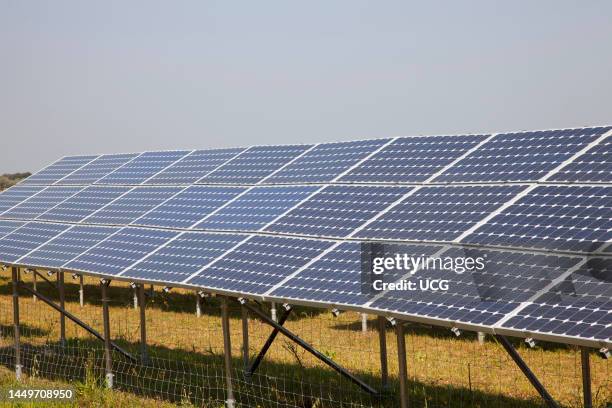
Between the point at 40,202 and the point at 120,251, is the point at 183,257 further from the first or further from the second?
the point at 40,202

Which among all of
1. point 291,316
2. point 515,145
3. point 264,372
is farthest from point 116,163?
point 515,145

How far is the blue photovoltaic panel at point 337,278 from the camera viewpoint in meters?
13.9

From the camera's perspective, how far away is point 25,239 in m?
23.6

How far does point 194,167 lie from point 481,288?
1377 cm

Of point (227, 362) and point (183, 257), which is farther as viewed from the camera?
point (183, 257)

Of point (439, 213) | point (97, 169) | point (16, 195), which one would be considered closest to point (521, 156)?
point (439, 213)

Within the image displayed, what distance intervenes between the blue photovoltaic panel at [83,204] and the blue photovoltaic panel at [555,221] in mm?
13085

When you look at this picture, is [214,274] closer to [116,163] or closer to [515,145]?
[515,145]

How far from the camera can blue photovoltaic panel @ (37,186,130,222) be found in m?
24.3

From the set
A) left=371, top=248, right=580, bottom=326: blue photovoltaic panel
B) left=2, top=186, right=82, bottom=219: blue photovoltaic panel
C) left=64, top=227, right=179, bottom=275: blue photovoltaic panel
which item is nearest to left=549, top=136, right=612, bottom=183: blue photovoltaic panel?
left=371, top=248, right=580, bottom=326: blue photovoltaic panel

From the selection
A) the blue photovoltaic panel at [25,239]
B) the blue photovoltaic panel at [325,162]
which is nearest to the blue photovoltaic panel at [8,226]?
the blue photovoltaic panel at [25,239]

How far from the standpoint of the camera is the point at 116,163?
1165 inches

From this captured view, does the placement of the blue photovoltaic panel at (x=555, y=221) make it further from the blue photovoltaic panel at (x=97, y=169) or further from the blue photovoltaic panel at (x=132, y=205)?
the blue photovoltaic panel at (x=97, y=169)

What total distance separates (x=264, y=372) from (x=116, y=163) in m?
11.9
